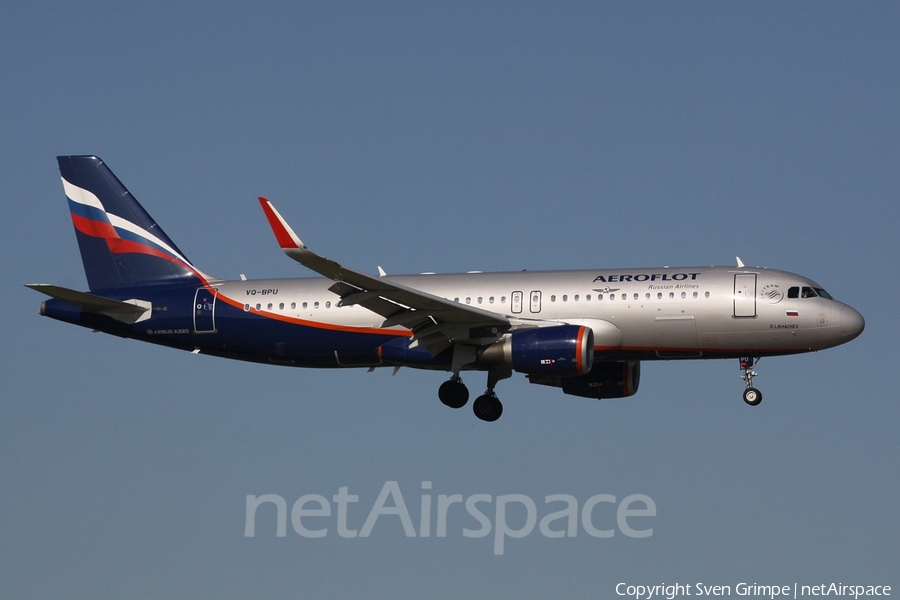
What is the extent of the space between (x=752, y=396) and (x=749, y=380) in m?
0.53

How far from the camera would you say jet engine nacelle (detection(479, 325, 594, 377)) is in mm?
41156

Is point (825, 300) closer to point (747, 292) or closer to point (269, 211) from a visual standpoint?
point (747, 292)

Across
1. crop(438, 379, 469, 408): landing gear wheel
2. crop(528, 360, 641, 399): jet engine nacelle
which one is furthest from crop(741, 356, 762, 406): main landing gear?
crop(438, 379, 469, 408): landing gear wheel

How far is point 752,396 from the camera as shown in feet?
141

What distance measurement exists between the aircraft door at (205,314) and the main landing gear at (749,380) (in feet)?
56.9

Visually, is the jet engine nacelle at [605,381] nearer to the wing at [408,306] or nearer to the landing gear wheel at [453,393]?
the landing gear wheel at [453,393]

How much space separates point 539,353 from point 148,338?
13.9 m

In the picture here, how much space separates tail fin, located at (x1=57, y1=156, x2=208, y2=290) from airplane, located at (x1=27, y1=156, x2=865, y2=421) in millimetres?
63

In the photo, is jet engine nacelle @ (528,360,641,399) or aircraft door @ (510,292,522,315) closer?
aircraft door @ (510,292,522,315)

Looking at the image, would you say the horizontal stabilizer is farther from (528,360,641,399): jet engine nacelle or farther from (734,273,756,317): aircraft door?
(734,273,756,317): aircraft door

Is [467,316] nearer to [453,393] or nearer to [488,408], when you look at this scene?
[453,393]

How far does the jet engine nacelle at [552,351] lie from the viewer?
135 feet

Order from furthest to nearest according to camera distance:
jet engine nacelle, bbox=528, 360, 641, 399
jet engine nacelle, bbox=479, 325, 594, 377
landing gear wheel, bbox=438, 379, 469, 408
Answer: jet engine nacelle, bbox=528, 360, 641, 399
landing gear wheel, bbox=438, 379, 469, 408
jet engine nacelle, bbox=479, 325, 594, 377

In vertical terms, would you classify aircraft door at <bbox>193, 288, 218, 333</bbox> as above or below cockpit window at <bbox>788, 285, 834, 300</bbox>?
below
